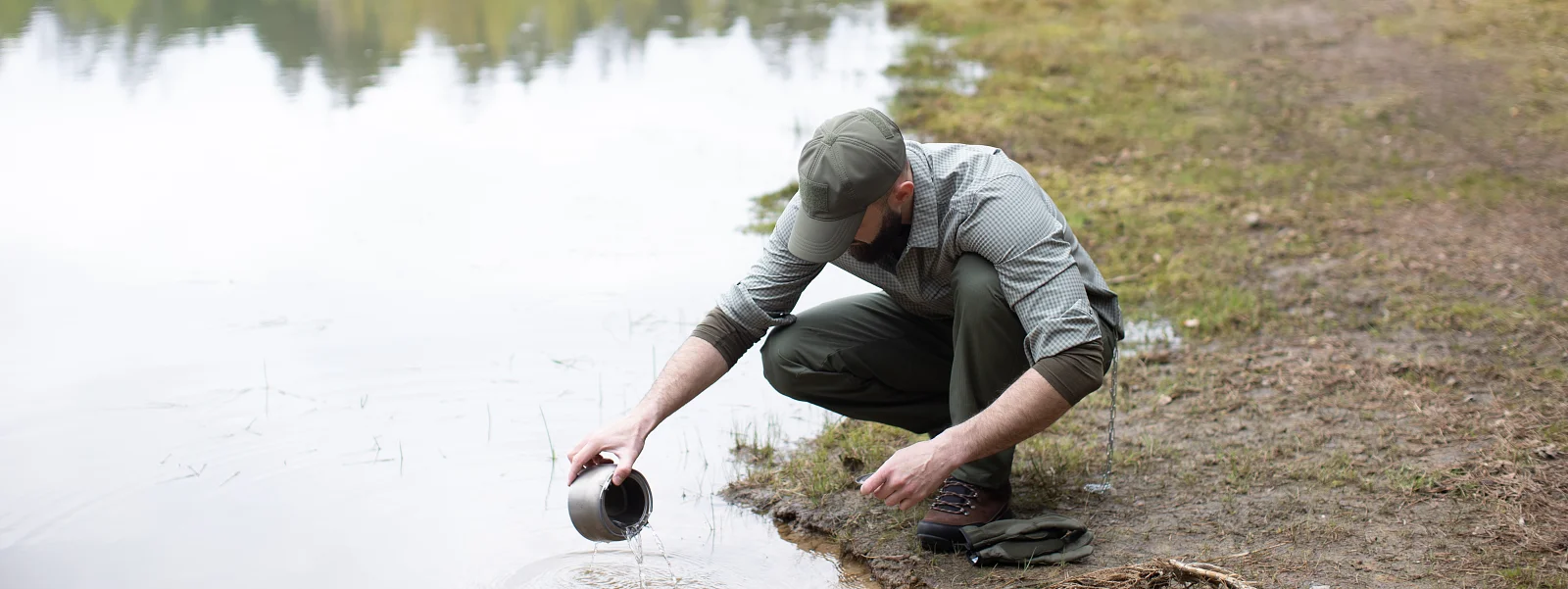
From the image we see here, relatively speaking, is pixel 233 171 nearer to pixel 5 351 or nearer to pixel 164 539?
pixel 5 351

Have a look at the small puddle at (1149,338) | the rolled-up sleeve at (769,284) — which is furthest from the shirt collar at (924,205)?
the small puddle at (1149,338)

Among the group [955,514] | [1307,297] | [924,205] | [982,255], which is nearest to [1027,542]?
[955,514]

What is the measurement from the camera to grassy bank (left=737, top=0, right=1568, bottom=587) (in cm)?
332

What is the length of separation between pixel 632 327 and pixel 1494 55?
25.4 feet

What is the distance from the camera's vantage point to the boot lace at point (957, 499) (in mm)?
3334

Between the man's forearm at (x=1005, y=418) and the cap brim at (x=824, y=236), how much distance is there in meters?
0.52

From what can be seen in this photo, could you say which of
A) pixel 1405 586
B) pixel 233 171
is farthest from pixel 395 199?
pixel 1405 586

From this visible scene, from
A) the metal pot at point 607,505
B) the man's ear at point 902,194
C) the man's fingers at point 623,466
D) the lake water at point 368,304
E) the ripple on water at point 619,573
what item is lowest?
the ripple on water at point 619,573

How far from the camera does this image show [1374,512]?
334cm

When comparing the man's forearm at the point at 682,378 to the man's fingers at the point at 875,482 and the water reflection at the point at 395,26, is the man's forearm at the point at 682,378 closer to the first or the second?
the man's fingers at the point at 875,482

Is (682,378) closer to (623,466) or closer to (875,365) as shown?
(623,466)

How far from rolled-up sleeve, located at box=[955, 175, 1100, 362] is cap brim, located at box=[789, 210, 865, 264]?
27 cm

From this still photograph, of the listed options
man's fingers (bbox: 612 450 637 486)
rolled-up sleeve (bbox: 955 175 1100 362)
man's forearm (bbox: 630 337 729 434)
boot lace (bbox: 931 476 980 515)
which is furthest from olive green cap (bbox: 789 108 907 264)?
boot lace (bbox: 931 476 980 515)

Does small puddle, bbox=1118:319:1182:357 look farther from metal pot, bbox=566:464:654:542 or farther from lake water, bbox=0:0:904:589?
metal pot, bbox=566:464:654:542
